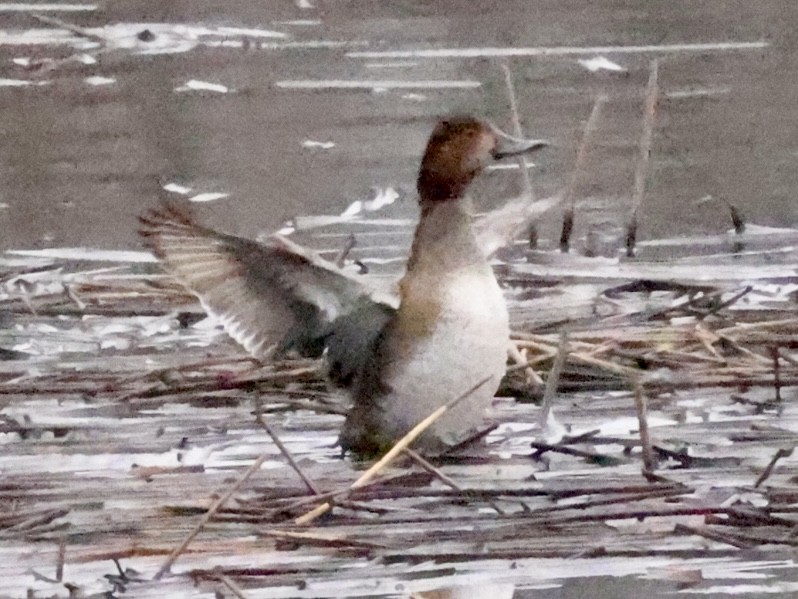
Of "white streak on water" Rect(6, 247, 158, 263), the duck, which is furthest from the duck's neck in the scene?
"white streak on water" Rect(6, 247, 158, 263)

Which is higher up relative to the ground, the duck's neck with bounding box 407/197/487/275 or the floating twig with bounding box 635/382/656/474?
the duck's neck with bounding box 407/197/487/275

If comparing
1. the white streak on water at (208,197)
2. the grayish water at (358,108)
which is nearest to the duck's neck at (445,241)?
the grayish water at (358,108)

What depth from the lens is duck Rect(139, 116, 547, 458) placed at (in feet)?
13.8

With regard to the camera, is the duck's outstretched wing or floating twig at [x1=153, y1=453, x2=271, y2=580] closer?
floating twig at [x1=153, y1=453, x2=271, y2=580]

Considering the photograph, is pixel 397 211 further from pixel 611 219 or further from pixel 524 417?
pixel 524 417

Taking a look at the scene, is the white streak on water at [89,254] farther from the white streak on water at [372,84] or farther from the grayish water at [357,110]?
the white streak on water at [372,84]

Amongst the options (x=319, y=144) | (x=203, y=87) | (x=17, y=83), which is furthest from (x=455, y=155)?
(x=17, y=83)

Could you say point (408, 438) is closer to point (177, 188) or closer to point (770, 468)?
point (770, 468)

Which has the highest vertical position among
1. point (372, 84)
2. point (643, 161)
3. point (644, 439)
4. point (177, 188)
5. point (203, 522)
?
point (372, 84)

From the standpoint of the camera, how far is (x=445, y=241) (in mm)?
4285

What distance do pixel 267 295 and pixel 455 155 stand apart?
545mm

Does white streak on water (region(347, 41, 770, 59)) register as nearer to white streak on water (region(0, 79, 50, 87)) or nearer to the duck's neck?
white streak on water (region(0, 79, 50, 87))

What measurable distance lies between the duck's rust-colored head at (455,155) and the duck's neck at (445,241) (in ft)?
0.09

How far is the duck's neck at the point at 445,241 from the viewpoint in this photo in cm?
427
